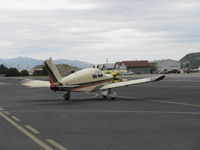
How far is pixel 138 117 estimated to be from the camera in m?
15.4

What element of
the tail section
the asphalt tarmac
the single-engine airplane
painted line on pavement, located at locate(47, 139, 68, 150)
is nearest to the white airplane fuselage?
the single-engine airplane

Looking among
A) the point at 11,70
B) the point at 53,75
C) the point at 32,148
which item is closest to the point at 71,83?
the point at 53,75

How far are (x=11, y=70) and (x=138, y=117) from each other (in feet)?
585

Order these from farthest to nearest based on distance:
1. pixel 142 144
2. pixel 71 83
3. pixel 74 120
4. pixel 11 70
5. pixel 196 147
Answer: pixel 11 70, pixel 71 83, pixel 74 120, pixel 142 144, pixel 196 147

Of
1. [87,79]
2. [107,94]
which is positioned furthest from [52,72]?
[107,94]

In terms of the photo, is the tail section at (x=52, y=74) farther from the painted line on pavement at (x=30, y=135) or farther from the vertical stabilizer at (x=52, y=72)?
the painted line on pavement at (x=30, y=135)

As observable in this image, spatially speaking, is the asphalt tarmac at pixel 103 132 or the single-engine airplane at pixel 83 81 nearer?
the asphalt tarmac at pixel 103 132

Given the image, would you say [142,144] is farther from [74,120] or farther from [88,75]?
[88,75]

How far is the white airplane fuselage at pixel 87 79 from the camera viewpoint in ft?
82.9

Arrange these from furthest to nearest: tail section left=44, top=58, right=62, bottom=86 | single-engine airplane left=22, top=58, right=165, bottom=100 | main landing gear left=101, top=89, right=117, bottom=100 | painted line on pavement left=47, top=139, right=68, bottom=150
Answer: main landing gear left=101, top=89, right=117, bottom=100 → tail section left=44, top=58, right=62, bottom=86 → single-engine airplane left=22, top=58, right=165, bottom=100 → painted line on pavement left=47, top=139, right=68, bottom=150

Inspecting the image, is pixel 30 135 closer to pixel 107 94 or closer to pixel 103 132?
pixel 103 132

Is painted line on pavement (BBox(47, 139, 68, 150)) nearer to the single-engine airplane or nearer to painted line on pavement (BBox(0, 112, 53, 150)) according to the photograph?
painted line on pavement (BBox(0, 112, 53, 150))

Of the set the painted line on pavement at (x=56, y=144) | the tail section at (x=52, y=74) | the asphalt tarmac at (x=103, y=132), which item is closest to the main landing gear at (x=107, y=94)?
the tail section at (x=52, y=74)

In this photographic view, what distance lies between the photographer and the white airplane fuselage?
2527 centimetres
